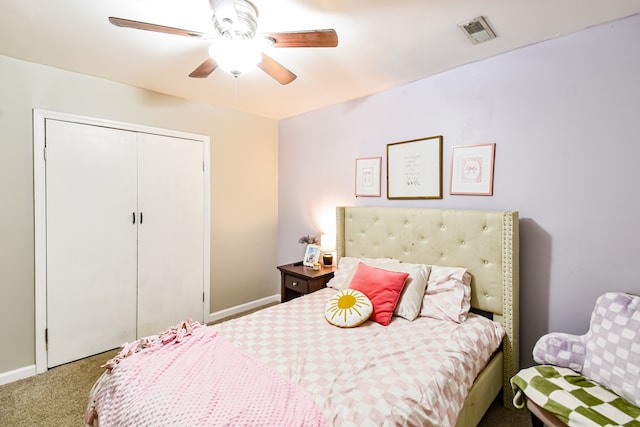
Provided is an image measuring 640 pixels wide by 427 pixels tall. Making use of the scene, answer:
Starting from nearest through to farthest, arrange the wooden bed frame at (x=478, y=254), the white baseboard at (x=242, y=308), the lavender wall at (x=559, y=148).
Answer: the lavender wall at (x=559, y=148)
the wooden bed frame at (x=478, y=254)
the white baseboard at (x=242, y=308)

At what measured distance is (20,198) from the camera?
87.9 inches

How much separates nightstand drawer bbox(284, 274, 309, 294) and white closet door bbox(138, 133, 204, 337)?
943 mm

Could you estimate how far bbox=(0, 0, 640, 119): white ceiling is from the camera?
1.57m

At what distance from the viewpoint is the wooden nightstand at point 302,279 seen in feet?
9.03

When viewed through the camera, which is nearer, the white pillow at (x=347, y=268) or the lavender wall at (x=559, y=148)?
the lavender wall at (x=559, y=148)

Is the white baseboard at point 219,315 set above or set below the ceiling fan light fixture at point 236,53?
below

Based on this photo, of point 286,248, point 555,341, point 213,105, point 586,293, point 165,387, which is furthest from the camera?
point 286,248

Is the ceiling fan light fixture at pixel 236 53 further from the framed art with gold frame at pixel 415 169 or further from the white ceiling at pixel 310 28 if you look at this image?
the framed art with gold frame at pixel 415 169

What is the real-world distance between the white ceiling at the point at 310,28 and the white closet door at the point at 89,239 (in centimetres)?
58

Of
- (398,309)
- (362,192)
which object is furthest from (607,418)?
(362,192)

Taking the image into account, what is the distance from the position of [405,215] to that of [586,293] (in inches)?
47.8

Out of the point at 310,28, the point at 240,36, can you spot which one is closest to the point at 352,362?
A: the point at 240,36

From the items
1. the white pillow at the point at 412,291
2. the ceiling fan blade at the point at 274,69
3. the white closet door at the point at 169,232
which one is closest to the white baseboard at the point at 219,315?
the white closet door at the point at 169,232

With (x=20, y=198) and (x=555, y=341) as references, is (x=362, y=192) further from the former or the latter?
(x=20, y=198)
